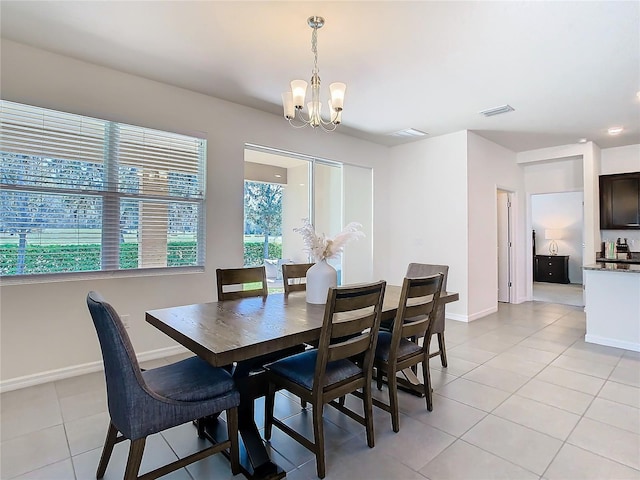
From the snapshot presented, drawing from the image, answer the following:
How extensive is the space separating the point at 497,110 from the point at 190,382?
432 cm

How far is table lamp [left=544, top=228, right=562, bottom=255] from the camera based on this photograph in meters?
9.23

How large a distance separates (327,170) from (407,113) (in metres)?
1.43

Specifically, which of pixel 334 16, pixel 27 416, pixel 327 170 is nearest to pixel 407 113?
pixel 327 170

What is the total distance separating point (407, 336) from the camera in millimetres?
2270

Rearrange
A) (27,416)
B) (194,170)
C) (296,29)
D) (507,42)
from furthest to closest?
(194,170) < (507,42) < (296,29) < (27,416)

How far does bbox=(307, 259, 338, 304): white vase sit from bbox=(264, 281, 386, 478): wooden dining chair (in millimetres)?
401

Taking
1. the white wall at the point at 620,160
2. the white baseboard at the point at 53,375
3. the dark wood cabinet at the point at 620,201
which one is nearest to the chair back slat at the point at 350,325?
the white baseboard at the point at 53,375

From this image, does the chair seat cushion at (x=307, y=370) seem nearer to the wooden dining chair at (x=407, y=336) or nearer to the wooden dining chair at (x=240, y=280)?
the wooden dining chair at (x=407, y=336)

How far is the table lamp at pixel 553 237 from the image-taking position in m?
9.23

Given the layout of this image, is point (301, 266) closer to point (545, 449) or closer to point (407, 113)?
point (545, 449)

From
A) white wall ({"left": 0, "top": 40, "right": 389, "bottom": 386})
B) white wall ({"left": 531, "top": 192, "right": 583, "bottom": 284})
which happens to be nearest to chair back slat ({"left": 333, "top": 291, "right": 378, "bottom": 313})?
white wall ({"left": 0, "top": 40, "right": 389, "bottom": 386})

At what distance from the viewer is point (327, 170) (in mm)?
5219

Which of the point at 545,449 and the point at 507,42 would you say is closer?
the point at 545,449

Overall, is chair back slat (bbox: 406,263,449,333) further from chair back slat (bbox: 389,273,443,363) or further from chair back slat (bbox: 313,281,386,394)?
chair back slat (bbox: 313,281,386,394)
